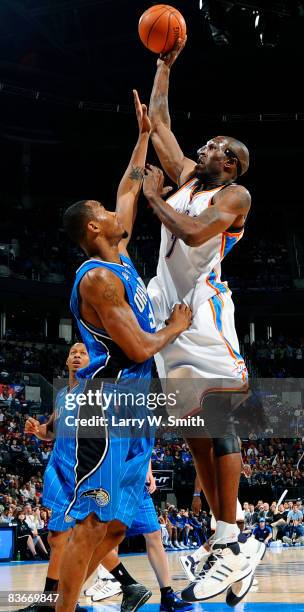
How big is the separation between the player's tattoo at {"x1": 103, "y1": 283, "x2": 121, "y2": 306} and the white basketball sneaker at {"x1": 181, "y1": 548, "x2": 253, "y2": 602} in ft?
4.69

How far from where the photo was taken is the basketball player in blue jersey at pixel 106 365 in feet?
12.1

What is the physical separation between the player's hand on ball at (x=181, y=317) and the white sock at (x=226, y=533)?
3.49 feet

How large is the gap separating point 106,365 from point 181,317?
0.49m

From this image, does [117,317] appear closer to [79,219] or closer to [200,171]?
[79,219]

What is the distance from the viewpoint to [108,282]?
3.89m

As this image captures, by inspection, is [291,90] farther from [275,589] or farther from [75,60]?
[275,589]

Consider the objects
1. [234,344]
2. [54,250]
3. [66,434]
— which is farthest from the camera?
[54,250]

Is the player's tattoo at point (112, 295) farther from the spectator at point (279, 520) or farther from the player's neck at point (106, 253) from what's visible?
the spectator at point (279, 520)

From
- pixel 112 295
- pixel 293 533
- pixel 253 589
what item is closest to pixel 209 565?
pixel 112 295

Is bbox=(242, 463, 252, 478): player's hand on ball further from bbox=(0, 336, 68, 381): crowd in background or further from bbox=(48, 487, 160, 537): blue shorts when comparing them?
bbox=(48, 487, 160, 537): blue shorts

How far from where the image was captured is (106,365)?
13.0 ft

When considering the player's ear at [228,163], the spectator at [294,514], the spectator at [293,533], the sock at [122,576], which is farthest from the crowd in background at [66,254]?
the player's ear at [228,163]

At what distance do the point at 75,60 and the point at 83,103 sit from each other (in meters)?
1.50

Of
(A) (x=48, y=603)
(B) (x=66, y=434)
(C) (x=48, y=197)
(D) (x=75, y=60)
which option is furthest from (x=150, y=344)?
(C) (x=48, y=197)
